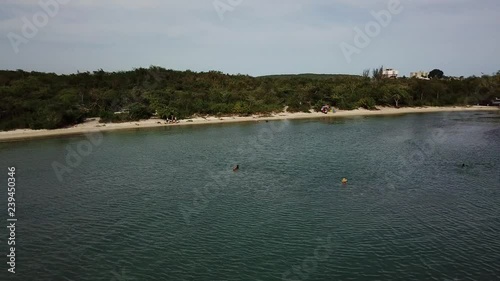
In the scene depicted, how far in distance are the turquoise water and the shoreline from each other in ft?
49.6

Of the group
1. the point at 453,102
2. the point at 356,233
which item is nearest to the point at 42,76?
the point at 356,233

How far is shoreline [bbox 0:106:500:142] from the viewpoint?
6191cm

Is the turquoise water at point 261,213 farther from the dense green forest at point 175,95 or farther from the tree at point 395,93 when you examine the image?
the tree at point 395,93

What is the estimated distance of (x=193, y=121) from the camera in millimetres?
76312

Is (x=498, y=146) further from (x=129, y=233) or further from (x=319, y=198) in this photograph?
(x=129, y=233)

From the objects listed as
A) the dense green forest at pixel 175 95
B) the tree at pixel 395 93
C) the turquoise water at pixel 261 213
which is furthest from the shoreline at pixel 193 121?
the turquoise water at pixel 261 213

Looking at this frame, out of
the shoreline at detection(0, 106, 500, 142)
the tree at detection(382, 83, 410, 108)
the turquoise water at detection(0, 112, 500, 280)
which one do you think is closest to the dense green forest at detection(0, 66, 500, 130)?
the tree at detection(382, 83, 410, 108)

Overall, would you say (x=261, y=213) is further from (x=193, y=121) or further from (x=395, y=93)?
(x=395, y=93)

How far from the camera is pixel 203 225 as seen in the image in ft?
77.6

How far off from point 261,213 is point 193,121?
53.2 m

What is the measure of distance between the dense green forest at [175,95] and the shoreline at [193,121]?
182 centimetres

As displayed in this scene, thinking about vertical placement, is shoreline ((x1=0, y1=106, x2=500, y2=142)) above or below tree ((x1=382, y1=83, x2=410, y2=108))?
below

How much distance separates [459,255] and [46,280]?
65.5ft

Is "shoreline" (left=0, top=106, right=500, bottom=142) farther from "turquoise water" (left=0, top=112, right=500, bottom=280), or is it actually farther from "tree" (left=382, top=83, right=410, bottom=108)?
"turquoise water" (left=0, top=112, right=500, bottom=280)
